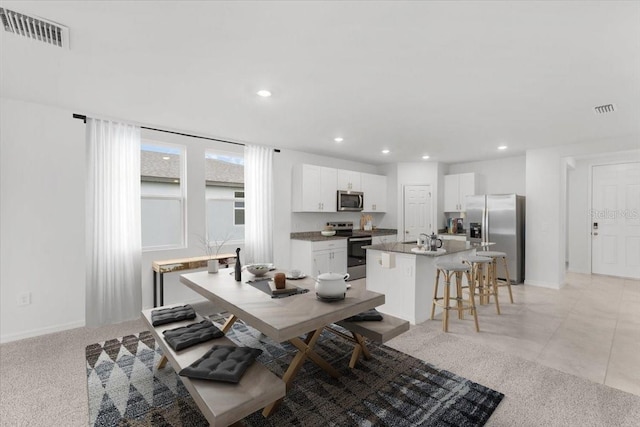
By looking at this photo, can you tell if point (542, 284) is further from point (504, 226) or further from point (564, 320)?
point (564, 320)

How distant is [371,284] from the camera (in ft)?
13.9

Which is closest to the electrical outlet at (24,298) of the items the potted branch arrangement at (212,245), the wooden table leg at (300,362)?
the potted branch arrangement at (212,245)

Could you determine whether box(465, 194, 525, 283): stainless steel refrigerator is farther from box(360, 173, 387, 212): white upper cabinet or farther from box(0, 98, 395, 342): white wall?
box(0, 98, 395, 342): white wall

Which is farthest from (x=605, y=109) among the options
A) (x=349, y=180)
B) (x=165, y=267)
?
(x=165, y=267)

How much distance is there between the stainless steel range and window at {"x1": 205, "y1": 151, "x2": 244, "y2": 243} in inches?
76.5

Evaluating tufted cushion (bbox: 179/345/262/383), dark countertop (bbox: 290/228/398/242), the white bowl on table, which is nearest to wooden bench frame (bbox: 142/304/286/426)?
tufted cushion (bbox: 179/345/262/383)

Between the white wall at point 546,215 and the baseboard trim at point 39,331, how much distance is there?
690cm

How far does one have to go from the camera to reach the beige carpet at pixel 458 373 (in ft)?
6.55

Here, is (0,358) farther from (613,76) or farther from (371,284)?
(613,76)

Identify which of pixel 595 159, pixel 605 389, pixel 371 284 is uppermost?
pixel 595 159

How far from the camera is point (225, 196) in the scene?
15.9ft

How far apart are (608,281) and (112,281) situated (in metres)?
8.10

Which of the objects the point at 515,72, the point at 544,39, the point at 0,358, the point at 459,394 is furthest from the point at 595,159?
the point at 0,358

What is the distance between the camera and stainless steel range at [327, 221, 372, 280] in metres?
5.89
